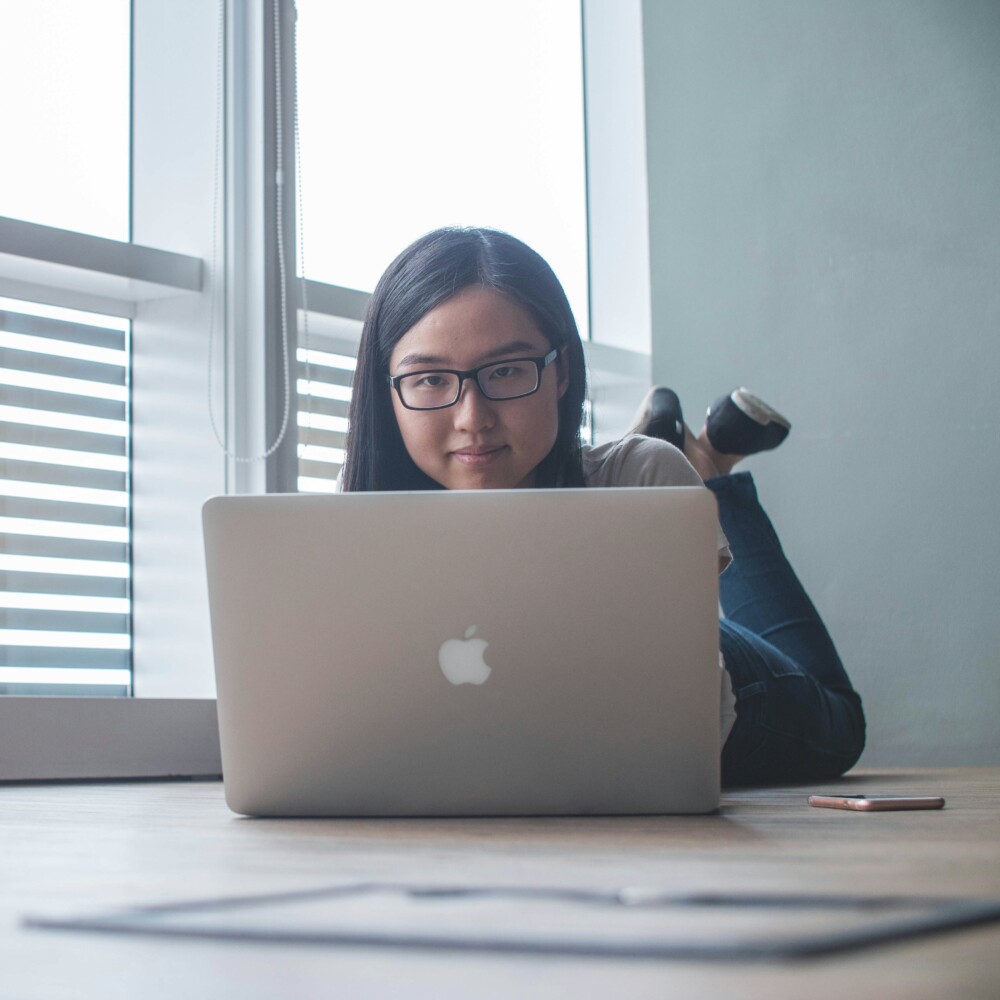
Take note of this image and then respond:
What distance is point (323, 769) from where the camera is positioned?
3.60 ft

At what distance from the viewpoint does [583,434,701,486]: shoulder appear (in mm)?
1710

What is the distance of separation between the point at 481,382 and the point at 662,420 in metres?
0.74

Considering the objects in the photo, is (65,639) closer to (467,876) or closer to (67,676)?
(67,676)

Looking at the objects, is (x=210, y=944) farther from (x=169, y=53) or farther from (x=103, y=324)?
(x=169, y=53)

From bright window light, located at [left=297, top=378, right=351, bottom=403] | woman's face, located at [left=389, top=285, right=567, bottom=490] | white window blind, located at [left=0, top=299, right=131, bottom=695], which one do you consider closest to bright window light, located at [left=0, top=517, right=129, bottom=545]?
white window blind, located at [left=0, top=299, right=131, bottom=695]

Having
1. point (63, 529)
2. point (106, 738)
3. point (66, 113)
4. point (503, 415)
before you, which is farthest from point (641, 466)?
point (66, 113)

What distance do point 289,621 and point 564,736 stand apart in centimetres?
25

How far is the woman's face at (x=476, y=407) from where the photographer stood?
1.75 m

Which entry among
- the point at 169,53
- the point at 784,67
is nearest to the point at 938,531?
the point at 784,67

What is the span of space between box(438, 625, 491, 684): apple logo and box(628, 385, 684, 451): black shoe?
1.36 metres

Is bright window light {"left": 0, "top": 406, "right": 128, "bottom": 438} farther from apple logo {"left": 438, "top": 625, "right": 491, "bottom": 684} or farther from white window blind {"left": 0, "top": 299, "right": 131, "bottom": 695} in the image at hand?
apple logo {"left": 438, "top": 625, "right": 491, "bottom": 684}

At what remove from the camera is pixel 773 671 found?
1.97 metres

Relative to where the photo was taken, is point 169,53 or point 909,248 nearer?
point 169,53

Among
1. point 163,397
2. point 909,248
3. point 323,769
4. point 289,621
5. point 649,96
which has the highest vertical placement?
point 649,96
